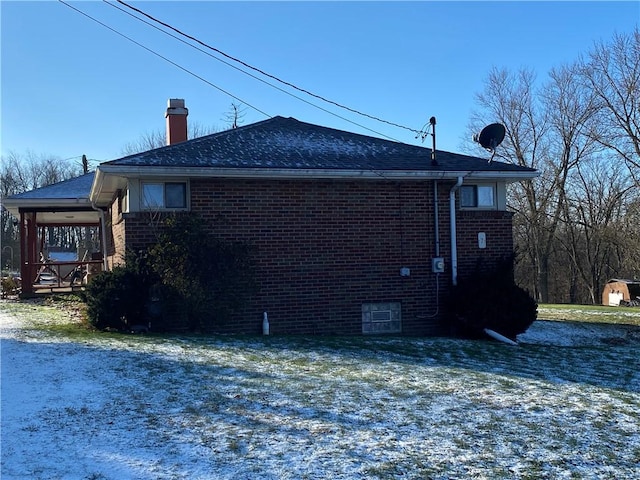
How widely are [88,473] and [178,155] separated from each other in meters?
7.11

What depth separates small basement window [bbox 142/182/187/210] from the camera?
9852mm

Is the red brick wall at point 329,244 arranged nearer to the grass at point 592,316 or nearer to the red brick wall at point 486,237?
the red brick wall at point 486,237

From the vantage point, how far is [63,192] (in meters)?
16.2

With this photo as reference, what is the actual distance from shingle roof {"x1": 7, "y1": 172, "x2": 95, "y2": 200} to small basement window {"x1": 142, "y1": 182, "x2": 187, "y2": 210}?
636 centimetres

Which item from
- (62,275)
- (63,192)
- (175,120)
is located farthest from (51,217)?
(175,120)

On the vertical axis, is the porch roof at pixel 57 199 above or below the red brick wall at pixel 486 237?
above

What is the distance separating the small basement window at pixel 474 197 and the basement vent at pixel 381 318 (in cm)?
246

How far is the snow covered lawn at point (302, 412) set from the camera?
4086 mm

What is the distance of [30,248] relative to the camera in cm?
1691

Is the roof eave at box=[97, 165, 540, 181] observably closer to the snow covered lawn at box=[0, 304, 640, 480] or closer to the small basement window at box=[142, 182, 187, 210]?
the small basement window at box=[142, 182, 187, 210]

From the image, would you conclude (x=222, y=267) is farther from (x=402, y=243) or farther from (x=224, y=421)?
(x=224, y=421)

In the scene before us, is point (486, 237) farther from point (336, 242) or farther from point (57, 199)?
point (57, 199)

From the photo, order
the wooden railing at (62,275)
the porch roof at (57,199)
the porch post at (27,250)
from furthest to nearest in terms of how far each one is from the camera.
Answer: the wooden railing at (62,275) → the porch post at (27,250) → the porch roof at (57,199)

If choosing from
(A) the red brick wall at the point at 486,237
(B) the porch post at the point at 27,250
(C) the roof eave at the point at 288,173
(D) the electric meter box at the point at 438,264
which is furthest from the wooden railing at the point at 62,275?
(A) the red brick wall at the point at 486,237
